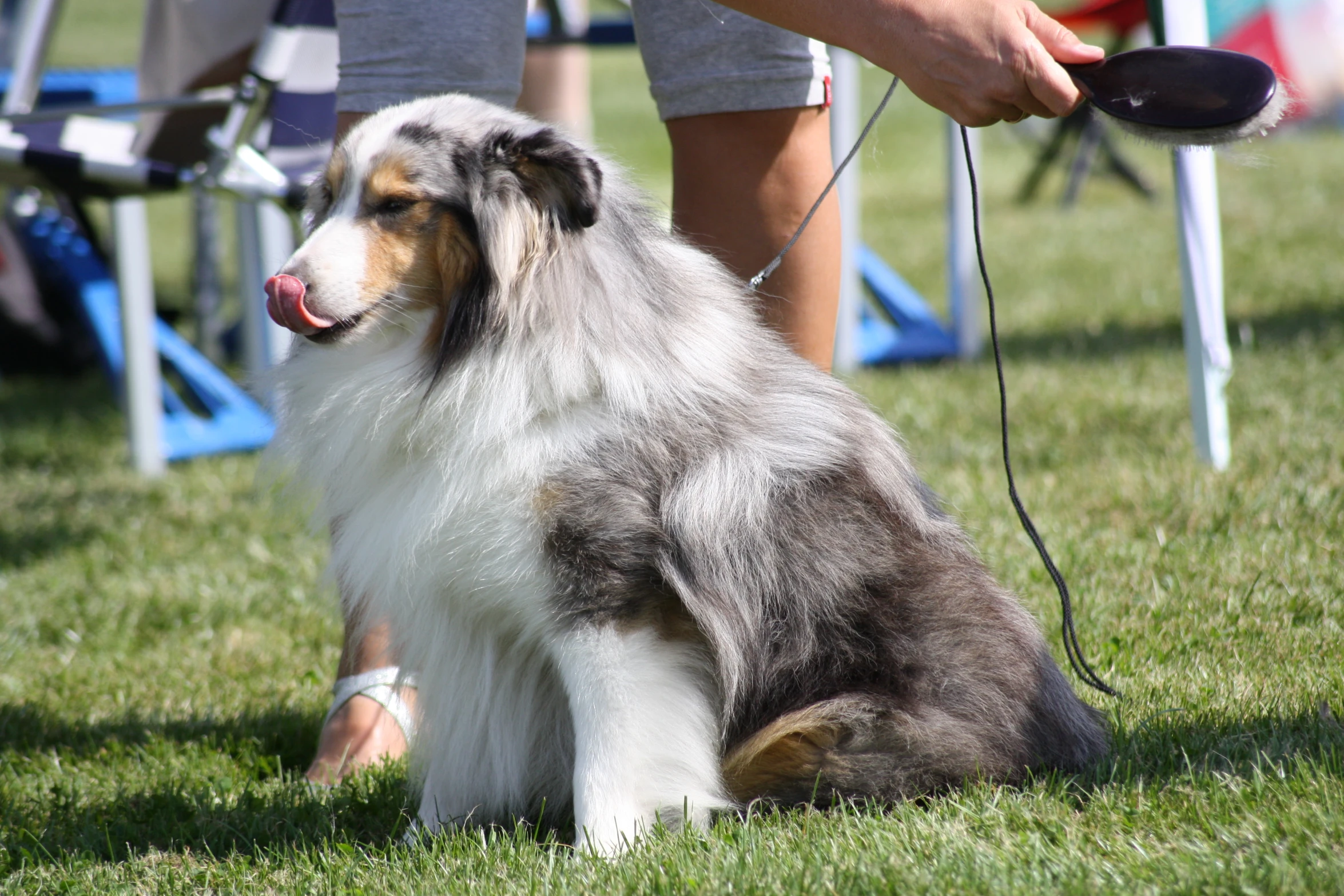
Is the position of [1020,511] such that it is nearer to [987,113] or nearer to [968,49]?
[987,113]

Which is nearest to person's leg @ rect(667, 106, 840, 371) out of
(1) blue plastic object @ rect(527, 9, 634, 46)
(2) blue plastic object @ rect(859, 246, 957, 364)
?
(1) blue plastic object @ rect(527, 9, 634, 46)

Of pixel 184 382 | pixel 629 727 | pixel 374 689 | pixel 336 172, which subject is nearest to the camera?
pixel 629 727

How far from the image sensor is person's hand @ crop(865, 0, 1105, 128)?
182 cm

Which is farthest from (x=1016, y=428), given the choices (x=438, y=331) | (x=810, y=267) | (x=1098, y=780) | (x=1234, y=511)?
(x=438, y=331)

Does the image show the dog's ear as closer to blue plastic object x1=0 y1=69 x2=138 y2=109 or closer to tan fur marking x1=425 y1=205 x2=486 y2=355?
tan fur marking x1=425 y1=205 x2=486 y2=355

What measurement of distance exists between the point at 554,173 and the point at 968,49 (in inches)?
27.2

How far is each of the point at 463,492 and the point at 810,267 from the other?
980 millimetres

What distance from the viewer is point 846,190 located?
544 centimetres

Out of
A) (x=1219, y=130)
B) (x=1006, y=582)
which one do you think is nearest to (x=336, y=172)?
(x=1219, y=130)

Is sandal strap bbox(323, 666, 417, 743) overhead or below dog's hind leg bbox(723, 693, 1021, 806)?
below

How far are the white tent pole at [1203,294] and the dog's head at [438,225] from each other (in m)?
2.46

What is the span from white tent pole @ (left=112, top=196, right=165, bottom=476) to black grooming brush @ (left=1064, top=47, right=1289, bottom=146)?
3970mm

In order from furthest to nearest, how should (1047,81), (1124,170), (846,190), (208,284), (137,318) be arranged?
(1124,170), (208,284), (846,190), (137,318), (1047,81)

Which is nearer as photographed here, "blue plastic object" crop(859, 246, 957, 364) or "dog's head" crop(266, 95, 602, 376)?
"dog's head" crop(266, 95, 602, 376)
